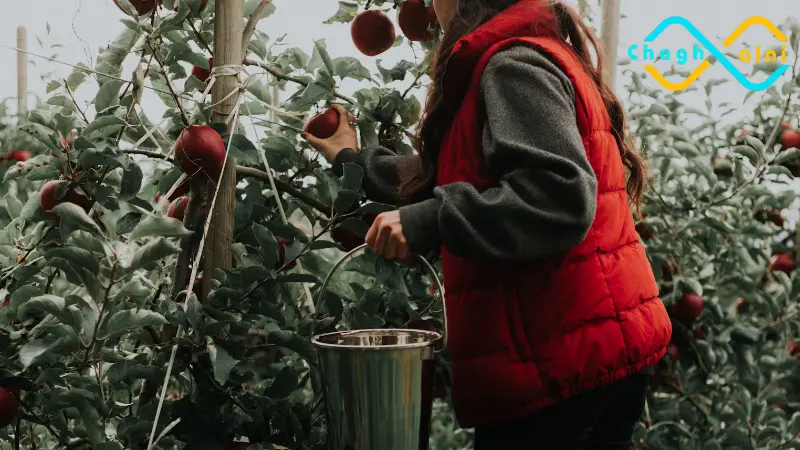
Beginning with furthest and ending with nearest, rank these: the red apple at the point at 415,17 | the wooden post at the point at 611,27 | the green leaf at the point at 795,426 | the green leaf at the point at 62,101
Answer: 1. the green leaf at the point at 795,426
2. the wooden post at the point at 611,27
3. the red apple at the point at 415,17
4. the green leaf at the point at 62,101

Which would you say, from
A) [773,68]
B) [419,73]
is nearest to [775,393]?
[773,68]

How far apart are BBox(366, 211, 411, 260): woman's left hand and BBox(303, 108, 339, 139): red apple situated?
37 centimetres

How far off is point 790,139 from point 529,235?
1446 mm

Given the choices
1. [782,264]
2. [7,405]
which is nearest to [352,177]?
[7,405]

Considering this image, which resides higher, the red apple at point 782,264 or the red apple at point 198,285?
the red apple at point 198,285

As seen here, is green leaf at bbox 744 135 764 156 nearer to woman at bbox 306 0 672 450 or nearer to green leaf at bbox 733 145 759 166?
green leaf at bbox 733 145 759 166

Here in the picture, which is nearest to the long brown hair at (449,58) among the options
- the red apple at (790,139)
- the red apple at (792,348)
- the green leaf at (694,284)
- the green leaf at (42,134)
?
the green leaf at (42,134)

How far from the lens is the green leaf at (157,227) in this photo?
0.92m

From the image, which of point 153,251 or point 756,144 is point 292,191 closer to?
point 153,251

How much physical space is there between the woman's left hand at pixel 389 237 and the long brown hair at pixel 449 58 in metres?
0.19

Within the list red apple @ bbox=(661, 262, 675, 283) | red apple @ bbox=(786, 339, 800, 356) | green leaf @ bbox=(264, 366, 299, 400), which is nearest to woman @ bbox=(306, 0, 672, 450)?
green leaf @ bbox=(264, 366, 299, 400)

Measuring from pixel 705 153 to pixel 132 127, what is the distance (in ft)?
4.87

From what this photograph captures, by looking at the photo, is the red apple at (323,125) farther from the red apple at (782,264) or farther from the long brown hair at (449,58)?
the red apple at (782,264)

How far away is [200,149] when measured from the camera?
1.08 metres
